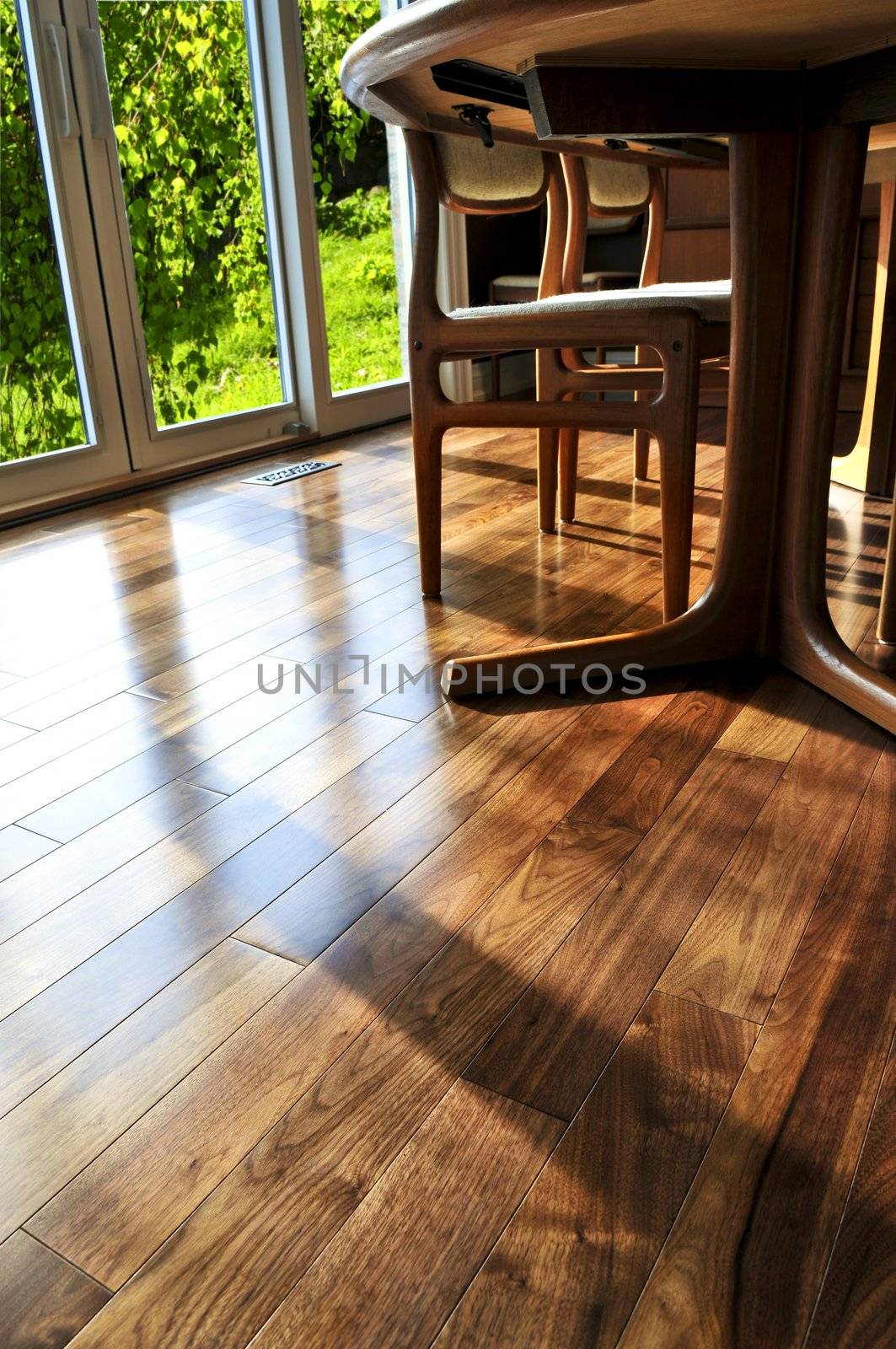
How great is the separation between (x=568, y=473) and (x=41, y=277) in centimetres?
143

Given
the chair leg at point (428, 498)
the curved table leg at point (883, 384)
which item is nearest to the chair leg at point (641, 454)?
the curved table leg at point (883, 384)

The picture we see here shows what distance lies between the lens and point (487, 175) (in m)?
1.89

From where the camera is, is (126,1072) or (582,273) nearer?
(126,1072)

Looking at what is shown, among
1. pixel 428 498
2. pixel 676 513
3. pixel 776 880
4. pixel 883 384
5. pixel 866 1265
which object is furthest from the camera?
pixel 883 384

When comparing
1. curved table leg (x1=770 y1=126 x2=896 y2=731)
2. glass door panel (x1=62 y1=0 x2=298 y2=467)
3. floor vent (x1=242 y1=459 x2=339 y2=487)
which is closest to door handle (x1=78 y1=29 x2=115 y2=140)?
glass door panel (x1=62 y1=0 x2=298 y2=467)

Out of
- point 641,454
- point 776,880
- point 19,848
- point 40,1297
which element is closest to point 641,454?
point 641,454

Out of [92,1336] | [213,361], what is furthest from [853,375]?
[92,1336]

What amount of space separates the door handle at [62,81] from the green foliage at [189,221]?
0.23ft

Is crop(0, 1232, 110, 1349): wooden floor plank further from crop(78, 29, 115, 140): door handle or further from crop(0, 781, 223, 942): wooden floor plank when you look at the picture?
crop(78, 29, 115, 140): door handle

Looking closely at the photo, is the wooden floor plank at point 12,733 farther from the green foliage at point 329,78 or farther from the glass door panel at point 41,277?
the green foliage at point 329,78

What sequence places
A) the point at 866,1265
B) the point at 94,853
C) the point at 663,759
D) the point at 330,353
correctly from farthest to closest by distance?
the point at 330,353, the point at 663,759, the point at 94,853, the point at 866,1265

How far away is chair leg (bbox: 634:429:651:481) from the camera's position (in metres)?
2.56

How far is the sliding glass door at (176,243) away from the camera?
261cm

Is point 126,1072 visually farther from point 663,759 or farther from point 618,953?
point 663,759
